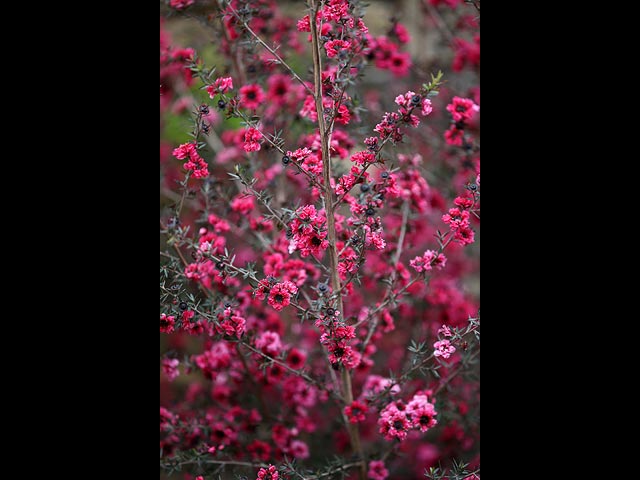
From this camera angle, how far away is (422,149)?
249cm

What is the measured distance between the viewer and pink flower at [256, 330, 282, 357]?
142 cm

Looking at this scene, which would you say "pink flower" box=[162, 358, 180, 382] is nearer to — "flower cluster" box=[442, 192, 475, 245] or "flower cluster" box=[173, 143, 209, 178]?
"flower cluster" box=[173, 143, 209, 178]

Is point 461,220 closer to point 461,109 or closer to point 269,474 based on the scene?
point 461,109

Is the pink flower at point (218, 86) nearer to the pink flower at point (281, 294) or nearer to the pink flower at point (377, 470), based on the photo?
the pink flower at point (281, 294)

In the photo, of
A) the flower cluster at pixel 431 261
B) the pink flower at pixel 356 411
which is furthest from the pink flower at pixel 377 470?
the flower cluster at pixel 431 261

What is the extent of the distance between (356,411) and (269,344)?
26 cm

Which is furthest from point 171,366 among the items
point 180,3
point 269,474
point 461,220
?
point 180,3

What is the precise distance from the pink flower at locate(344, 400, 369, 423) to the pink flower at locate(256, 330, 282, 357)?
0.22 m

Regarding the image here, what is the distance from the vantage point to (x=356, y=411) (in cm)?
134

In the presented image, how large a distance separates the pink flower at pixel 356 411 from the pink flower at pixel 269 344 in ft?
0.72

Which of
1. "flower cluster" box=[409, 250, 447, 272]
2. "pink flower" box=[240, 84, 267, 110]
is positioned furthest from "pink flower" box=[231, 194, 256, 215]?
"flower cluster" box=[409, 250, 447, 272]
